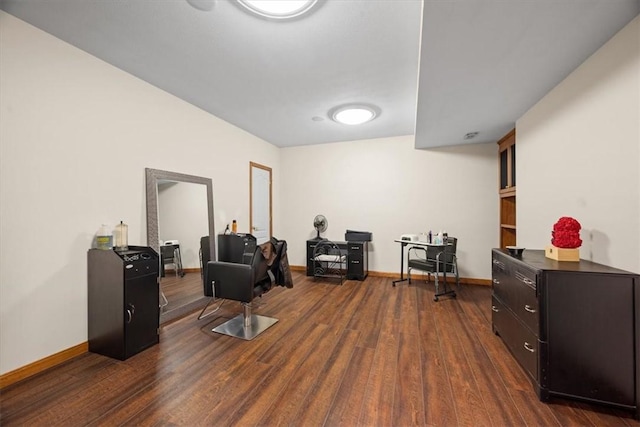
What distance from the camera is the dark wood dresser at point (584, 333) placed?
4.82ft

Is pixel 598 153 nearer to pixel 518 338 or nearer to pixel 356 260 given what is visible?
pixel 518 338

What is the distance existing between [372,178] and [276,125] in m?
2.04

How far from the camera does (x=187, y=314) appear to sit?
10.0 ft

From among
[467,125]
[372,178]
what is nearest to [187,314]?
[372,178]

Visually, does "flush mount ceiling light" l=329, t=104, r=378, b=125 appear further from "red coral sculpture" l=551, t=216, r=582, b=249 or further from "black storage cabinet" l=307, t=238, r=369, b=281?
"red coral sculpture" l=551, t=216, r=582, b=249

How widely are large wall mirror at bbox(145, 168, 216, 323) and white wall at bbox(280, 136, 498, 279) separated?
219 cm

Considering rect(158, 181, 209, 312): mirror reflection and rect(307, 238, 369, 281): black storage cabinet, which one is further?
rect(307, 238, 369, 281): black storage cabinet

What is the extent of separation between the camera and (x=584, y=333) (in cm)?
155

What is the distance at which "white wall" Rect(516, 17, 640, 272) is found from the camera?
1.57m

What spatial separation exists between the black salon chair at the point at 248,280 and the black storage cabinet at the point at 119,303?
1.87ft

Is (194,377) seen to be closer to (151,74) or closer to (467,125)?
(151,74)

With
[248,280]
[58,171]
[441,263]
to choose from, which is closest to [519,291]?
[441,263]

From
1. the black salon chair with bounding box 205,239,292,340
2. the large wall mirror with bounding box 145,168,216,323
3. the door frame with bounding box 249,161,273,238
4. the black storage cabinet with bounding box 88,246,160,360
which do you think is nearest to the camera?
the black storage cabinet with bounding box 88,246,160,360

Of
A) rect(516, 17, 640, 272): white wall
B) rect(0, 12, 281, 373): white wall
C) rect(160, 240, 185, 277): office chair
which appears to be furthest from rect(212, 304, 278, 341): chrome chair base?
rect(516, 17, 640, 272): white wall
